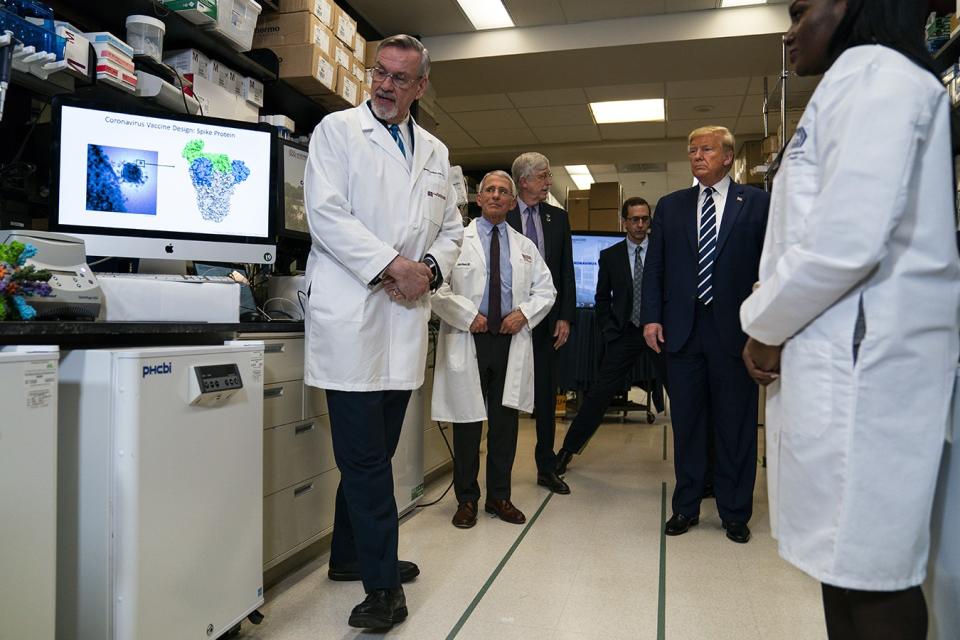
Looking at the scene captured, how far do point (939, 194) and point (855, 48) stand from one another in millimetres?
231

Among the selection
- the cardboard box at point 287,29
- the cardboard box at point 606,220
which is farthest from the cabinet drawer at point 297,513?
the cardboard box at point 606,220

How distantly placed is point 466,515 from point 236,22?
211 centimetres

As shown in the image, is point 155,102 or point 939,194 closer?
point 939,194

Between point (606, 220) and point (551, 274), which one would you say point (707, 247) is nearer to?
point (551, 274)

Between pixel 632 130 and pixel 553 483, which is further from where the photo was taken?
pixel 632 130

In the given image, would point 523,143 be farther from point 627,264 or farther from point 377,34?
point 627,264

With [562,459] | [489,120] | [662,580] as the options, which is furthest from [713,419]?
[489,120]

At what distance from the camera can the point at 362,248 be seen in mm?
1718

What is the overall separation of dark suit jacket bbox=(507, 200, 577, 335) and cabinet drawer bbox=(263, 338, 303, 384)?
1.41 m

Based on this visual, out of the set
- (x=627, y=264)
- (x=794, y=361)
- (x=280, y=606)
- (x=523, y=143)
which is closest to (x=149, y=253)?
(x=280, y=606)

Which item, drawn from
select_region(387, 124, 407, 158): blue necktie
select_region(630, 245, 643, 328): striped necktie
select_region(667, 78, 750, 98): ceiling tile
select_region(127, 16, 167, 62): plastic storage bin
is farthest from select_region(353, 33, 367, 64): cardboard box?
select_region(667, 78, 750, 98): ceiling tile

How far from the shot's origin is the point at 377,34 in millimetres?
5305

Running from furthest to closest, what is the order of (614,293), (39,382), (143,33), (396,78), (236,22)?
1. (614,293)
2. (236,22)
3. (143,33)
4. (396,78)
5. (39,382)

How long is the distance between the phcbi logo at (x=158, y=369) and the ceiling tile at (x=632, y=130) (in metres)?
6.73
